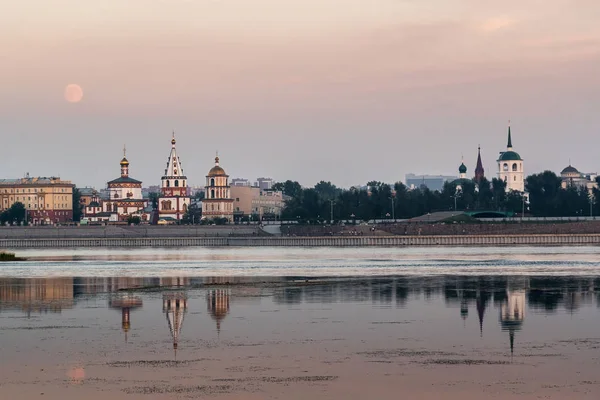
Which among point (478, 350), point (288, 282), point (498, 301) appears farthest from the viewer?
point (288, 282)

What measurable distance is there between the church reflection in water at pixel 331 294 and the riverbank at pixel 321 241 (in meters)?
91.0

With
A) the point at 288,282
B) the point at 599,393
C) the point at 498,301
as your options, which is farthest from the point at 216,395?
the point at 288,282

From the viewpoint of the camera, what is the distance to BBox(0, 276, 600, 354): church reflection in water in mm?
40750

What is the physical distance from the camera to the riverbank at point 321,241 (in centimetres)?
15138

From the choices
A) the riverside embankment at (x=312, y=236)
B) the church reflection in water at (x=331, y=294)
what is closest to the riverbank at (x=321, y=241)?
the riverside embankment at (x=312, y=236)

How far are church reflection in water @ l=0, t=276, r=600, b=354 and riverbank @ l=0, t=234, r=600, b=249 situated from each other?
9105 cm

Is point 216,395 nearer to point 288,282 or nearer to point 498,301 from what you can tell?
point 498,301

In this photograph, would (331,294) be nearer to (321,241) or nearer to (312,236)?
(321,241)

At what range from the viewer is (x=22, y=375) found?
1059 inches

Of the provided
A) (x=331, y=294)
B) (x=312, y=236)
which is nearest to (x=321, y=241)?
(x=312, y=236)

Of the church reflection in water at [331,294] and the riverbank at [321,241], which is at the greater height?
the riverbank at [321,241]

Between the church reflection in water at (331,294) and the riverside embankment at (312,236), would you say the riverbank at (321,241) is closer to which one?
the riverside embankment at (312,236)

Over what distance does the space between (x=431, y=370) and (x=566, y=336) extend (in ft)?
23.3

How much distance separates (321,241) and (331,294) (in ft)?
371
